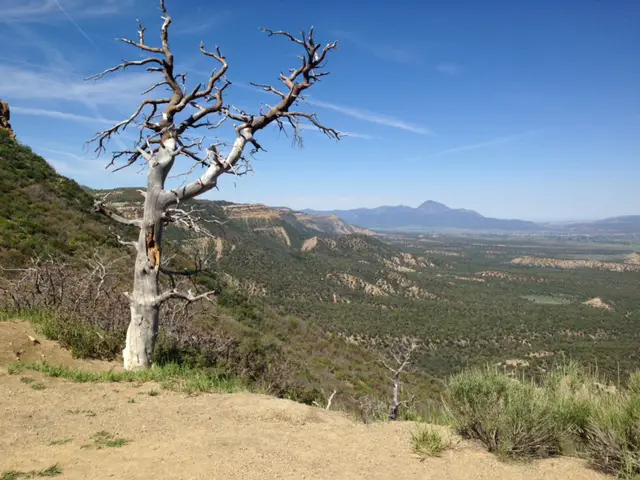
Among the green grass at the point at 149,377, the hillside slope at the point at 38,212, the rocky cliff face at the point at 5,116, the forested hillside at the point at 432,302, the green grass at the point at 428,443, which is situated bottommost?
the forested hillside at the point at 432,302

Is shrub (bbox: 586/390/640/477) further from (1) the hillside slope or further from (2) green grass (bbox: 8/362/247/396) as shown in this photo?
(1) the hillside slope

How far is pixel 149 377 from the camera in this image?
5910 mm

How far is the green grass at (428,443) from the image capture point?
13.2 ft

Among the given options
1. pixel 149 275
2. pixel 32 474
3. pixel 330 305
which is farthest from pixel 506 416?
pixel 330 305

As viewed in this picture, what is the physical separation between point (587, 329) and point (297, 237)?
6589cm

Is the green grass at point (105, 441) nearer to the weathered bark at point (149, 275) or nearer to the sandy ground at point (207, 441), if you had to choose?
the sandy ground at point (207, 441)

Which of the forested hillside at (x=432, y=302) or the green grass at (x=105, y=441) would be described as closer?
the green grass at (x=105, y=441)

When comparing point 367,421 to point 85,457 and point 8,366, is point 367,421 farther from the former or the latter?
point 8,366

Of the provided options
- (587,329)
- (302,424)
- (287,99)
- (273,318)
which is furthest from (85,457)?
(587,329)

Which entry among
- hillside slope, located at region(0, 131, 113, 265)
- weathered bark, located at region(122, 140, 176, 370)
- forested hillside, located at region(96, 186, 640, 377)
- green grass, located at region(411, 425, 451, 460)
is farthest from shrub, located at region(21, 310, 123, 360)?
hillside slope, located at region(0, 131, 113, 265)

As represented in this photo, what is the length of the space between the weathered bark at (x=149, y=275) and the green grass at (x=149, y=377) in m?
0.33

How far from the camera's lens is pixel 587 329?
194 ft

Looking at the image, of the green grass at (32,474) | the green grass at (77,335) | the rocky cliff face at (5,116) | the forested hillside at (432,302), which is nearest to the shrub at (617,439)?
the green grass at (32,474)

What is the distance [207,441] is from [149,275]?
9.98 ft
